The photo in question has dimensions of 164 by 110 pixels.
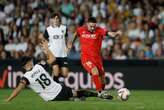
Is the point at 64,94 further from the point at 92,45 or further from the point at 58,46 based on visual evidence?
the point at 58,46

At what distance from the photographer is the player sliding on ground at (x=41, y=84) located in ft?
49.5

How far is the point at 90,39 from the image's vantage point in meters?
17.6

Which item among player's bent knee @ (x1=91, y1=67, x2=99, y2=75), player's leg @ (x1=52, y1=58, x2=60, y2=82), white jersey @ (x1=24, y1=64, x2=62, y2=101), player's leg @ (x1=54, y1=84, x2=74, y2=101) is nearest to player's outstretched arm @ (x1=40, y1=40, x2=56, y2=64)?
player's leg @ (x1=52, y1=58, x2=60, y2=82)

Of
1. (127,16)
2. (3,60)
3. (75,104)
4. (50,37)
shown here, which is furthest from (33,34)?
(75,104)

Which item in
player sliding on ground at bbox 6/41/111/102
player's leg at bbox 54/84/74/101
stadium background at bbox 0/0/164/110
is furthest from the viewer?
stadium background at bbox 0/0/164/110

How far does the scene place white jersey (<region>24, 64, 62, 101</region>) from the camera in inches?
600

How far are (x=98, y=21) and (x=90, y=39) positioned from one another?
26.1 ft

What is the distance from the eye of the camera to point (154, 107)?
1470 centimetres

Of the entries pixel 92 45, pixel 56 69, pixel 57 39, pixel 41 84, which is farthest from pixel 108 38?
pixel 41 84

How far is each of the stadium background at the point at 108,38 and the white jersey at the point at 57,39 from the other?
338 cm

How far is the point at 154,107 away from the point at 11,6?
44.5ft

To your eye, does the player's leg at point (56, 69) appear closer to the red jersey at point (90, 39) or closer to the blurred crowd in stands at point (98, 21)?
the red jersey at point (90, 39)

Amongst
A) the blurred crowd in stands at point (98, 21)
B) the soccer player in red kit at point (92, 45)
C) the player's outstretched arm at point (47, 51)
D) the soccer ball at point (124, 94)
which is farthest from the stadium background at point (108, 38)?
the soccer ball at point (124, 94)

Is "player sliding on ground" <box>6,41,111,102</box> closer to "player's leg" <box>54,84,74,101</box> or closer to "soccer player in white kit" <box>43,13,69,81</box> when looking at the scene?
"player's leg" <box>54,84,74,101</box>
